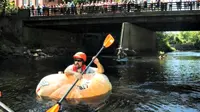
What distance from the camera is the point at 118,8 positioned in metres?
39.1

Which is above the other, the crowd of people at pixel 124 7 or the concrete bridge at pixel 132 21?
the crowd of people at pixel 124 7

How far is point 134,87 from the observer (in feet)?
52.3

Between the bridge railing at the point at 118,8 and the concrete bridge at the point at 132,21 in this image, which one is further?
the bridge railing at the point at 118,8

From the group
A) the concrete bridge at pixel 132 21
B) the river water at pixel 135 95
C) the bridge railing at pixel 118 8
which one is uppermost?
the bridge railing at pixel 118 8

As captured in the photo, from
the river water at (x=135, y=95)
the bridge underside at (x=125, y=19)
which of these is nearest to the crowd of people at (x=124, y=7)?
the bridge underside at (x=125, y=19)

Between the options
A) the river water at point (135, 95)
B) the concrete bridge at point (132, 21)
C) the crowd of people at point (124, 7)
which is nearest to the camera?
the river water at point (135, 95)

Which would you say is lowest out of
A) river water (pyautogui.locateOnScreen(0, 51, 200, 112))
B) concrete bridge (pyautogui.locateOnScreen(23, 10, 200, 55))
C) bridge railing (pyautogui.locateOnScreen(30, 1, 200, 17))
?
river water (pyautogui.locateOnScreen(0, 51, 200, 112))

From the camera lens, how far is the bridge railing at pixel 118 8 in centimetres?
3625

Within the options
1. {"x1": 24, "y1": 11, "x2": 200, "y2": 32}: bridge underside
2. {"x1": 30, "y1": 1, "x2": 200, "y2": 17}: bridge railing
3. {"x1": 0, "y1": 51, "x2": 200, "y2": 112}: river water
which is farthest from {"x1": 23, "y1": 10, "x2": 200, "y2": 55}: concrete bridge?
{"x1": 0, "y1": 51, "x2": 200, "y2": 112}: river water

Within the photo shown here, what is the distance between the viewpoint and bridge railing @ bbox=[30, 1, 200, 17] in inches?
1427

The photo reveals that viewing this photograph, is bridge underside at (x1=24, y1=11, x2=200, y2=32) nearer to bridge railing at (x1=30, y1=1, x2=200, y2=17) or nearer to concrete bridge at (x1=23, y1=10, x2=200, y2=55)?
concrete bridge at (x1=23, y1=10, x2=200, y2=55)

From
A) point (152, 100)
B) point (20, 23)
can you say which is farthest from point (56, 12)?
point (152, 100)

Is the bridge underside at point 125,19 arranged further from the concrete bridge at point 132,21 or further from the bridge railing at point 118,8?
the bridge railing at point 118,8

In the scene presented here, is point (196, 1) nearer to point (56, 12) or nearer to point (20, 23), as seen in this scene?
point (56, 12)
